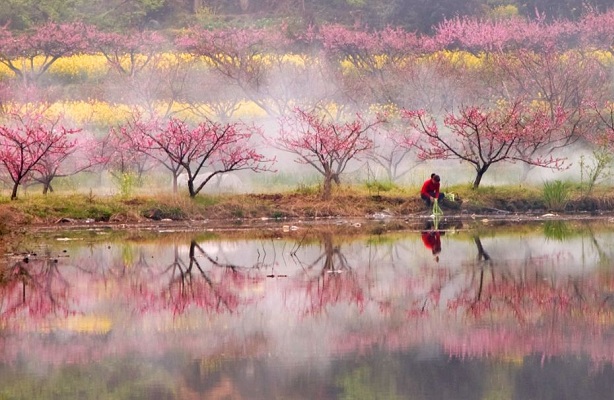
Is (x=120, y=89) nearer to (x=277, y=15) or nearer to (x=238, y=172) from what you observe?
(x=238, y=172)

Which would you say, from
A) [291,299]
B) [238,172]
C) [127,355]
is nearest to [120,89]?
[238,172]

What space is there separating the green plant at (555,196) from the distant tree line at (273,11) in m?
17.8

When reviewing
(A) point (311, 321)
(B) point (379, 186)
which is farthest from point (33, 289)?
(B) point (379, 186)

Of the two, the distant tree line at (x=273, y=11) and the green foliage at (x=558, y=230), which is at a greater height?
the distant tree line at (x=273, y=11)

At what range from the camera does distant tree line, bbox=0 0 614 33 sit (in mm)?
46656

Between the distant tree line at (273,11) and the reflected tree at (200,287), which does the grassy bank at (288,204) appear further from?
the distant tree line at (273,11)

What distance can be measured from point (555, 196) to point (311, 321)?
17.8 m

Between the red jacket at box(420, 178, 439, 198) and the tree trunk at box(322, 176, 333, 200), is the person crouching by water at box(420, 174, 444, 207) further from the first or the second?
the tree trunk at box(322, 176, 333, 200)

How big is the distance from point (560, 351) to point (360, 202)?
18.1 m

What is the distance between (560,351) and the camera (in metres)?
10.0

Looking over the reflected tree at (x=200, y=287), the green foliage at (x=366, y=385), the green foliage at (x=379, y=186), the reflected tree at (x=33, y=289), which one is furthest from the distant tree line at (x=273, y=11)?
the green foliage at (x=366, y=385)

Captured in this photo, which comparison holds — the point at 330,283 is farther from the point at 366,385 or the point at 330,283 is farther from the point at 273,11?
the point at 273,11

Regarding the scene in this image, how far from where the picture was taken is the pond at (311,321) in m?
8.96

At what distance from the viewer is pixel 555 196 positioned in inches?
1125
